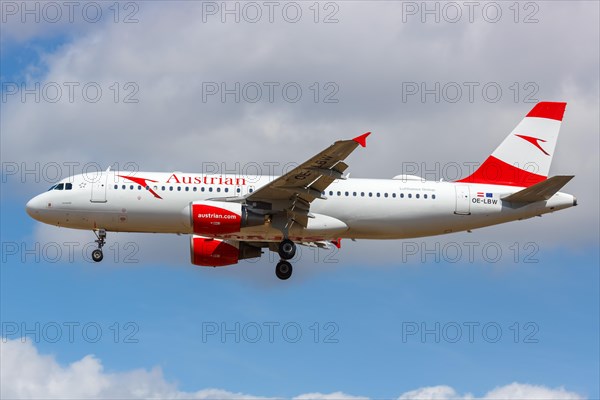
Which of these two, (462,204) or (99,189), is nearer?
(99,189)

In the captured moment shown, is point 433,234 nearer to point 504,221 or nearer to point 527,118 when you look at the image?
point 504,221

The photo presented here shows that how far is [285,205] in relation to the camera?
45.4 m

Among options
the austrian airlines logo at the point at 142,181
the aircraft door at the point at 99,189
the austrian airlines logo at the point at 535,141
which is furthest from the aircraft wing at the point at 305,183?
the austrian airlines logo at the point at 535,141

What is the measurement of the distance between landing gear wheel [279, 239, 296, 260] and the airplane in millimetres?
46

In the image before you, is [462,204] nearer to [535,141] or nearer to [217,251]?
[535,141]

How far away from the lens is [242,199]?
4516 centimetres

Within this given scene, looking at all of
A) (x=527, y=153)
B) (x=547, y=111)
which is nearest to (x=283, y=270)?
(x=527, y=153)

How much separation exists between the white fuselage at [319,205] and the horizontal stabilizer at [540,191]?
1.15 ft

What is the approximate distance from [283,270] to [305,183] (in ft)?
17.0

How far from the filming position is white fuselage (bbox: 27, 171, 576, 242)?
149 feet

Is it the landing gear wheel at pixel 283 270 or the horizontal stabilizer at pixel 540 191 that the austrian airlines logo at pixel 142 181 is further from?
the horizontal stabilizer at pixel 540 191

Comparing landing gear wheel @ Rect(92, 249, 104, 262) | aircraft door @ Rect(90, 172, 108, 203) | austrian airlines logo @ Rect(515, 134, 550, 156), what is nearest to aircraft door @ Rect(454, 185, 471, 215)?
austrian airlines logo @ Rect(515, 134, 550, 156)

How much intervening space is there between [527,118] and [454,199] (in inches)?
293

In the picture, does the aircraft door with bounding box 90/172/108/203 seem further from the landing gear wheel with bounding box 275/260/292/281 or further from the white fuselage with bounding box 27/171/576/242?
the landing gear wheel with bounding box 275/260/292/281
